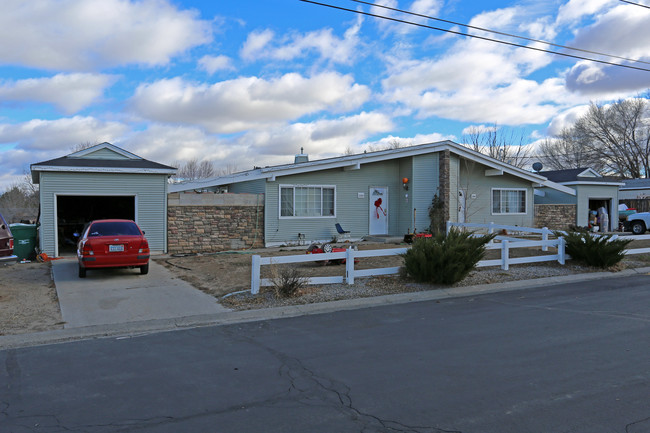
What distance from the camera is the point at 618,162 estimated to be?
4950 centimetres

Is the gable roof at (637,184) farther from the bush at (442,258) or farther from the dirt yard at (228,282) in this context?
the bush at (442,258)

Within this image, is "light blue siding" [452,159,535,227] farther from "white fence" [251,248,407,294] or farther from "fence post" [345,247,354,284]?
"fence post" [345,247,354,284]

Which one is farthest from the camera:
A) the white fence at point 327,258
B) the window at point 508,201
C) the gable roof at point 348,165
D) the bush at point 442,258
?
the window at point 508,201

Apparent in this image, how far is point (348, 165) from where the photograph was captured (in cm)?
2100

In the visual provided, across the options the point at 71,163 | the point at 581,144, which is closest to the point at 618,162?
the point at 581,144

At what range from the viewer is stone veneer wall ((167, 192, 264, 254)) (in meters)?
17.8

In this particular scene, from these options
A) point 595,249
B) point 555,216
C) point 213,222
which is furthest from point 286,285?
point 555,216

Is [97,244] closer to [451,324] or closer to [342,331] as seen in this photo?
[342,331]

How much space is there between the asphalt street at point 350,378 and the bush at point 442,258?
272 centimetres

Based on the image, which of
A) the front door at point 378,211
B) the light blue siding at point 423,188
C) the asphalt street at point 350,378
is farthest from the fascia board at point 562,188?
the asphalt street at point 350,378

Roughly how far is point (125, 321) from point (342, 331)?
140 inches

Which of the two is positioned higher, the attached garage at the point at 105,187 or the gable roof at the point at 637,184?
the gable roof at the point at 637,184

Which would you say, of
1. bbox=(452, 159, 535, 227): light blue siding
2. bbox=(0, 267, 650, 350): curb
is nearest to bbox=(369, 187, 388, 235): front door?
bbox=(452, 159, 535, 227): light blue siding

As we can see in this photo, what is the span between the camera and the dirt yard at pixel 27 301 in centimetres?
800
